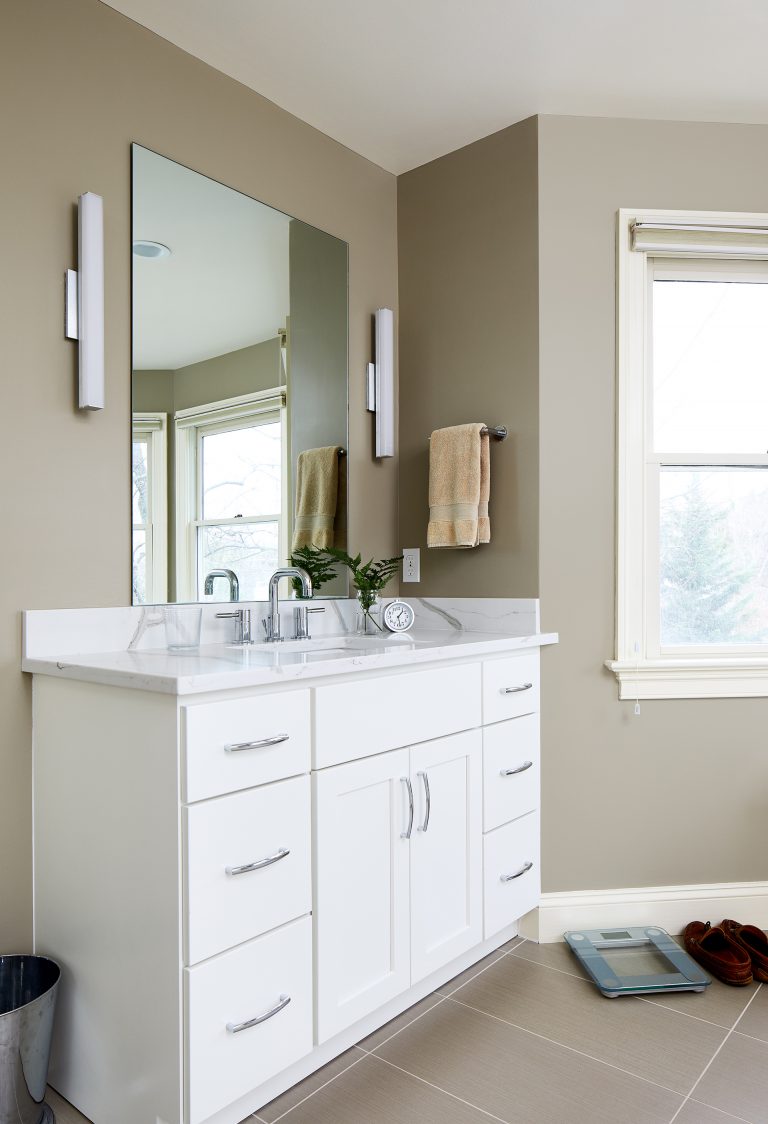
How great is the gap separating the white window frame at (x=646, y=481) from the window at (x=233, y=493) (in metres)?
1.06

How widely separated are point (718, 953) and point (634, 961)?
0.81ft

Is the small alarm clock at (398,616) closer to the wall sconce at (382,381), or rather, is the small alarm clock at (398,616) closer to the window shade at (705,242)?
the wall sconce at (382,381)

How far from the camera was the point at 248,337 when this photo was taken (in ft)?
7.18

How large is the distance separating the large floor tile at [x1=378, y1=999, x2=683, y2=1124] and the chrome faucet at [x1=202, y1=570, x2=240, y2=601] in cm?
118

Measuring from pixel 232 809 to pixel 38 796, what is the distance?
1.83 ft

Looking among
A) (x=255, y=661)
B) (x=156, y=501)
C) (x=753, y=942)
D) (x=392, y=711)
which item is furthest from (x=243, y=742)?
(x=753, y=942)

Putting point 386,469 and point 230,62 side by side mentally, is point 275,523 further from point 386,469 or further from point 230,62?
point 230,62

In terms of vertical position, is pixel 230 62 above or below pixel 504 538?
above

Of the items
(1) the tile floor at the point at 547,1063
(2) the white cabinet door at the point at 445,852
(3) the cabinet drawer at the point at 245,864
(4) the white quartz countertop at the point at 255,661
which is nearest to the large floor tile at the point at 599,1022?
(1) the tile floor at the point at 547,1063

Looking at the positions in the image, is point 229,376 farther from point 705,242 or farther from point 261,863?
point 705,242

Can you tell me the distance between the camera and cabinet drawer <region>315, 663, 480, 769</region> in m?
1.63

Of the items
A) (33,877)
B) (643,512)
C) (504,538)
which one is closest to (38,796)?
(33,877)

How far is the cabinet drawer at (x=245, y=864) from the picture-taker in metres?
1.35

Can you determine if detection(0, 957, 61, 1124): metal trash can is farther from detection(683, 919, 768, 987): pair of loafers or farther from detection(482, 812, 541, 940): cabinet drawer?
detection(683, 919, 768, 987): pair of loafers
